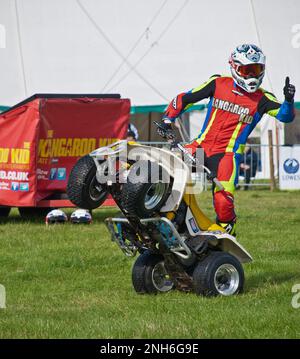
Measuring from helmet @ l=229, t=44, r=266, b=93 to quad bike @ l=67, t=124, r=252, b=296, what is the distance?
42.3 inches

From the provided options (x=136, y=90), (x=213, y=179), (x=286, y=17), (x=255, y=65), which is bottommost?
(x=213, y=179)

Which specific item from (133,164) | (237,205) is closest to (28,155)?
(237,205)

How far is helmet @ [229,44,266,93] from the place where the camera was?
28.0ft

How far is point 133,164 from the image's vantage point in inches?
296

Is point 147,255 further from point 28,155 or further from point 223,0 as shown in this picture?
point 223,0

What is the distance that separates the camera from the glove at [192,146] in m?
8.70

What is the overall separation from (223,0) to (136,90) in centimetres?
398

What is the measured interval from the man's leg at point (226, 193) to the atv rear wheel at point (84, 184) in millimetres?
1562

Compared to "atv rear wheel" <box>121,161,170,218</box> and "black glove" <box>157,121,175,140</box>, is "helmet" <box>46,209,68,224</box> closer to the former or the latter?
"black glove" <box>157,121,175,140</box>

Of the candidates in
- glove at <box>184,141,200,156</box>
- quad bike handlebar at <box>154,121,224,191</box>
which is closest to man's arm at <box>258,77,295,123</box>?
glove at <box>184,141,200,156</box>

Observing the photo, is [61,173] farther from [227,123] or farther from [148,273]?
[148,273]

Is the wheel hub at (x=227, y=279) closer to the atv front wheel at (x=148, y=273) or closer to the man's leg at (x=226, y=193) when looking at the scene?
the atv front wheel at (x=148, y=273)

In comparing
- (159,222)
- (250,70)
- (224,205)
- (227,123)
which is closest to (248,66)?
(250,70)

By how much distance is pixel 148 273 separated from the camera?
27.3 ft
